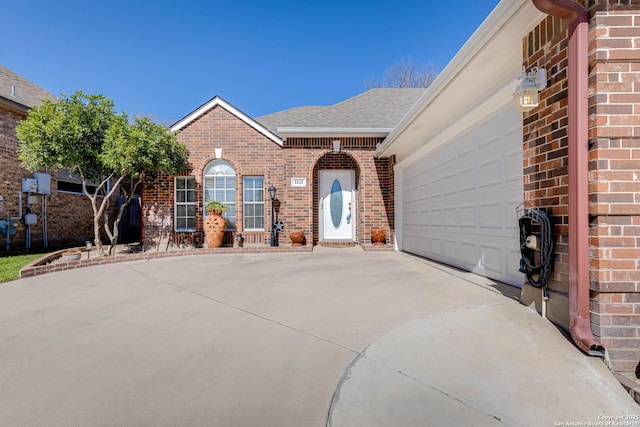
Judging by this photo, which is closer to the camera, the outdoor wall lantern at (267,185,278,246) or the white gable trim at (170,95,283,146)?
the outdoor wall lantern at (267,185,278,246)

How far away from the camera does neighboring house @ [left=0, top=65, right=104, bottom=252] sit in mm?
8031

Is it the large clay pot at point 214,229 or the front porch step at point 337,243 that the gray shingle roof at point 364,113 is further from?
the front porch step at point 337,243

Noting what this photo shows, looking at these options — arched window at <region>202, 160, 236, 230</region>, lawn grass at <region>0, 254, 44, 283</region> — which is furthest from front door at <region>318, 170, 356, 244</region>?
lawn grass at <region>0, 254, 44, 283</region>

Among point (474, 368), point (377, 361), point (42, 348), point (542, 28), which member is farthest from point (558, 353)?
point (42, 348)

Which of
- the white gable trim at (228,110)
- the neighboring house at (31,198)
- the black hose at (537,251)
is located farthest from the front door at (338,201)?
the neighboring house at (31,198)

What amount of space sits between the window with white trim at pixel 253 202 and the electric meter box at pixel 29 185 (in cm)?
613

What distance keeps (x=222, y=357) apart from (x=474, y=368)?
1795 mm

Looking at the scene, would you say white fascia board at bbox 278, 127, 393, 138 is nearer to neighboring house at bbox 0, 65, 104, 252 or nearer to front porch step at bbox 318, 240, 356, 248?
front porch step at bbox 318, 240, 356, 248

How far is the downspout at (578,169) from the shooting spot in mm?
2109

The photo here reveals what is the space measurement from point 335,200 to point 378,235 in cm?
189

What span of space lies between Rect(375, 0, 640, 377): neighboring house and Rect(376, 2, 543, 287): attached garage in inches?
0.7

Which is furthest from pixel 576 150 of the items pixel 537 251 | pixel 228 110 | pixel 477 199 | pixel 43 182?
pixel 43 182

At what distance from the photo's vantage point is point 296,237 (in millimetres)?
8352

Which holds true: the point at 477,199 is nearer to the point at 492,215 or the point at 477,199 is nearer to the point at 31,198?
the point at 492,215
